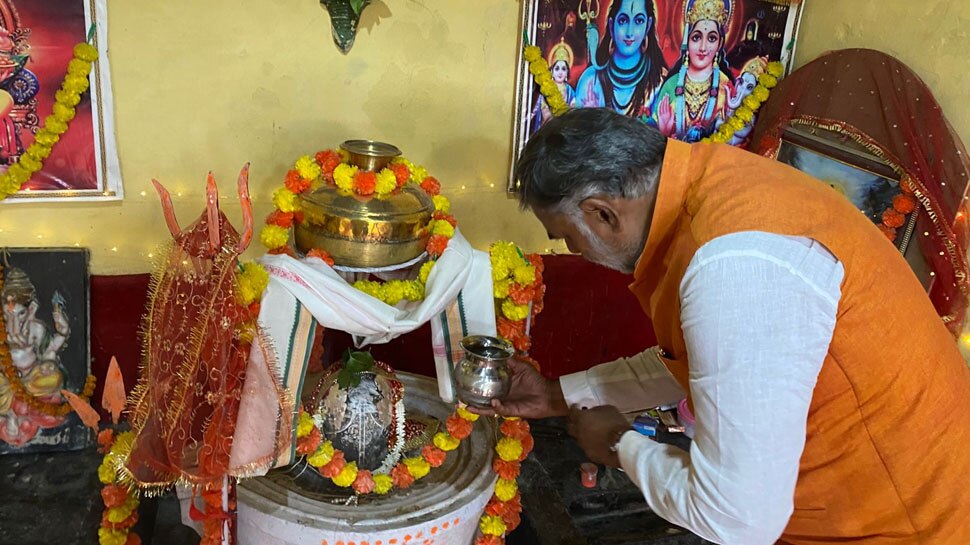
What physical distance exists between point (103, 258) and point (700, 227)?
2484 mm

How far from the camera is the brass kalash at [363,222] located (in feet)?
6.99

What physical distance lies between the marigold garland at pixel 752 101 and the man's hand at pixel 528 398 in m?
1.90

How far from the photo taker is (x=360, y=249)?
215 centimetres

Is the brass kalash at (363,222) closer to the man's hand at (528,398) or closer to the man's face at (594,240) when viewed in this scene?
the man's hand at (528,398)

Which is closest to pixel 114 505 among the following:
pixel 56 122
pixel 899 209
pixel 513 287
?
pixel 56 122

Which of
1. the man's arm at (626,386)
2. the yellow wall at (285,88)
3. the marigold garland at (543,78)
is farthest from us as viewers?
the marigold garland at (543,78)

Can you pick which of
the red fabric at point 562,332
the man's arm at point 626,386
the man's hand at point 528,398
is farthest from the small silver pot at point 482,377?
the red fabric at point 562,332

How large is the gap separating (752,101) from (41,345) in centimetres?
331

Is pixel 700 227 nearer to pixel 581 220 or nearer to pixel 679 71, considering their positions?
pixel 581 220

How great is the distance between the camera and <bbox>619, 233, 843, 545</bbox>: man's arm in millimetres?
1175

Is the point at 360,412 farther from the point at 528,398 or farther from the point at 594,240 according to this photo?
the point at 594,240

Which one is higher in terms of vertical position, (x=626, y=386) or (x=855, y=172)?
(x=855, y=172)

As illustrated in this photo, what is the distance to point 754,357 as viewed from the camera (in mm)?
1170

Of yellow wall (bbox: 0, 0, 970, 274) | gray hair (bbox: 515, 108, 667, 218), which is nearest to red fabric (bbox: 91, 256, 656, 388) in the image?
yellow wall (bbox: 0, 0, 970, 274)
